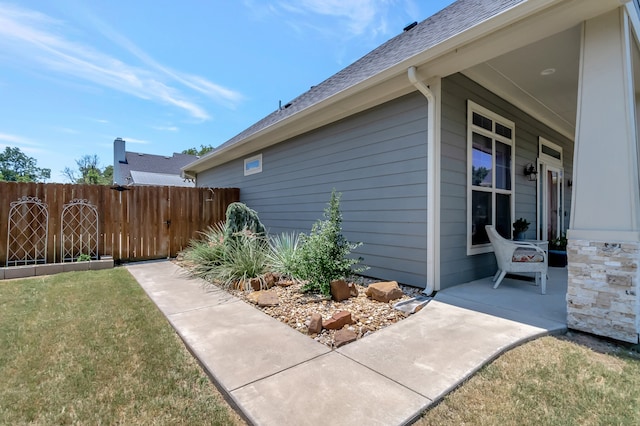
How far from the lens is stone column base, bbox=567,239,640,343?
2.47m

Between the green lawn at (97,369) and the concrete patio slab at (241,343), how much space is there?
0.11 meters

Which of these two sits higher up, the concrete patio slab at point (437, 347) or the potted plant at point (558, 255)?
the potted plant at point (558, 255)

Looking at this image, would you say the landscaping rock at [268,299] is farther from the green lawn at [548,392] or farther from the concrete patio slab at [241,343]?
the green lawn at [548,392]

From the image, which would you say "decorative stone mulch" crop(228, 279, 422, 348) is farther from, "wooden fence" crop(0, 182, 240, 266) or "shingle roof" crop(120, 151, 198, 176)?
"shingle roof" crop(120, 151, 198, 176)

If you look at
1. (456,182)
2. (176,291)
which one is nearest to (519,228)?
(456,182)

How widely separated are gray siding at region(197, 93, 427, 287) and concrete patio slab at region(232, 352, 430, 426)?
235cm

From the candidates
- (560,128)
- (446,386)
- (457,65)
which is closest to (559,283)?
(457,65)

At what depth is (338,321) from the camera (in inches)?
111

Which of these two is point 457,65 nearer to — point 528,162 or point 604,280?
point 604,280

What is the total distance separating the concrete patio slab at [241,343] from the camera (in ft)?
6.76

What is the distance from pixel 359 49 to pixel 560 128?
18.8 feet

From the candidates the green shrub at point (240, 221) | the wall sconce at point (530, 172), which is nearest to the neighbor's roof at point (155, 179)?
the green shrub at point (240, 221)

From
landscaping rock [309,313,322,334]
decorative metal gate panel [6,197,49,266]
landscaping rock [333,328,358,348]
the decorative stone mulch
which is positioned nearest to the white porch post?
the decorative stone mulch

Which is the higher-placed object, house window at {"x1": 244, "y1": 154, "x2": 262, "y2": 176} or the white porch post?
house window at {"x1": 244, "y1": 154, "x2": 262, "y2": 176}
